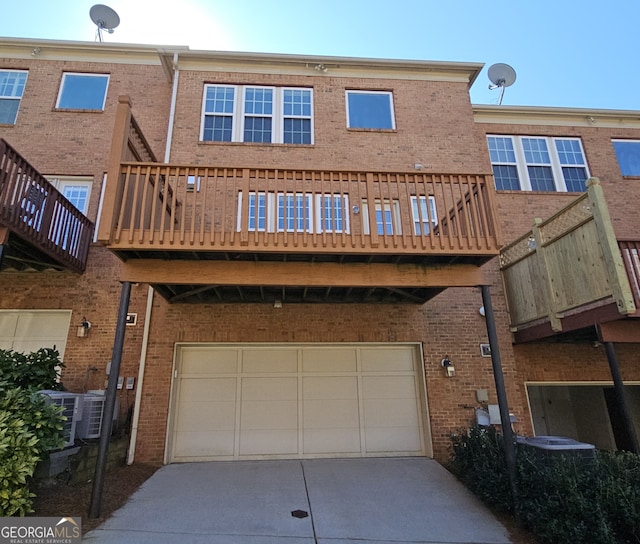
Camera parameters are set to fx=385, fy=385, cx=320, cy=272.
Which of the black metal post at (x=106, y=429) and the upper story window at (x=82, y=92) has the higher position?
the upper story window at (x=82, y=92)

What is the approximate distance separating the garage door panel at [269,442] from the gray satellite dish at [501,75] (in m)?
10.9

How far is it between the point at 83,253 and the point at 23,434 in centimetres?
441

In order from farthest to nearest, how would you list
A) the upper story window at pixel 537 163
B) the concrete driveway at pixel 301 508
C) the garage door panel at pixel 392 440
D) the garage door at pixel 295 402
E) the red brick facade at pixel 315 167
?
the upper story window at pixel 537 163, the red brick facade at pixel 315 167, the garage door panel at pixel 392 440, the garage door at pixel 295 402, the concrete driveway at pixel 301 508

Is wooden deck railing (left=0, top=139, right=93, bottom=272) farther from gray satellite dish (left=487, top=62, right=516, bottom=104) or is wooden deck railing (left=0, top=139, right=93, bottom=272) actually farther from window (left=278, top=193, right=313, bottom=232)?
gray satellite dish (left=487, top=62, right=516, bottom=104)

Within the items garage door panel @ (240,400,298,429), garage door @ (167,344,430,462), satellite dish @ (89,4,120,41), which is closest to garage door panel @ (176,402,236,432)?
garage door @ (167,344,430,462)

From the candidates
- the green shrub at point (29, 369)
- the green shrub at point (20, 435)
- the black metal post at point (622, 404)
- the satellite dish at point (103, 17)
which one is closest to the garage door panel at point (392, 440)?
the black metal post at point (622, 404)

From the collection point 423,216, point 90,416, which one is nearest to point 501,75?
point 423,216

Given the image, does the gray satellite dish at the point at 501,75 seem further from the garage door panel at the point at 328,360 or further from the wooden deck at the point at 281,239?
the garage door panel at the point at 328,360

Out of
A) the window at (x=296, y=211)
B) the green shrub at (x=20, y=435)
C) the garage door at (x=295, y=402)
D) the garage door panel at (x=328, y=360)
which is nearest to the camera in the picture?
the green shrub at (x=20, y=435)

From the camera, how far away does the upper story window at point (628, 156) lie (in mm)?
10094

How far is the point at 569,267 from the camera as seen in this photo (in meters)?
6.25

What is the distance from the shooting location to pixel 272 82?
9438mm

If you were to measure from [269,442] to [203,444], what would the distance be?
1164mm

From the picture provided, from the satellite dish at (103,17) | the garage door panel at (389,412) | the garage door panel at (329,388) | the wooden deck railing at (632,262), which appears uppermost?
the satellite dish at (103,17)
